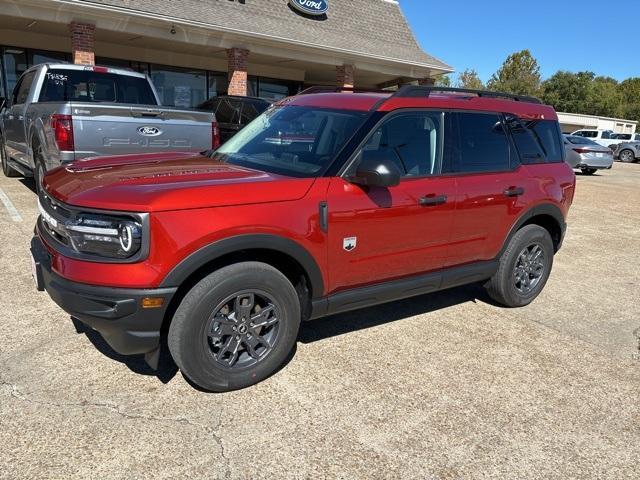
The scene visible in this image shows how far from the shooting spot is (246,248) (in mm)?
2961

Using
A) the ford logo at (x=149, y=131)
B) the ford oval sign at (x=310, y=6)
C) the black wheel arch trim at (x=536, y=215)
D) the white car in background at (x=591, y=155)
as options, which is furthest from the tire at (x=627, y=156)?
the ford logo at (x=149, y=131)

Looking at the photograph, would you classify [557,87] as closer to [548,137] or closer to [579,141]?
[579,141]

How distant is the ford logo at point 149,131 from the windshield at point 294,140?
8.18 ft

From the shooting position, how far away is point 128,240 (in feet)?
8.85

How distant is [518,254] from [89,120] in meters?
4.86

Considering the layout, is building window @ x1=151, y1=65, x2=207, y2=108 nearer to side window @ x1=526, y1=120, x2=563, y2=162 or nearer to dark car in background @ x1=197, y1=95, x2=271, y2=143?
dark car in background @ x1=197, y1=95, x2=271, y2=143

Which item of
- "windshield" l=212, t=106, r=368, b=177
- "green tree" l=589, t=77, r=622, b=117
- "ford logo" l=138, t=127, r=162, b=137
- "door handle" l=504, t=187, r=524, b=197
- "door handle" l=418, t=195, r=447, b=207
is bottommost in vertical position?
"door handle" l=418, t=195, r=447, b=207

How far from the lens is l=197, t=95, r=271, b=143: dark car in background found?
1049 centimetres

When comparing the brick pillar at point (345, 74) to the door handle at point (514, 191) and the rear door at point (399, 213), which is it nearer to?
the door handle at point (514, 191)

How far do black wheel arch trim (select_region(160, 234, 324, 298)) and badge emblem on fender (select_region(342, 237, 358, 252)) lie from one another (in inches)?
9.5

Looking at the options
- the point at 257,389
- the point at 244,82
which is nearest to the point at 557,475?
the point at 257,389

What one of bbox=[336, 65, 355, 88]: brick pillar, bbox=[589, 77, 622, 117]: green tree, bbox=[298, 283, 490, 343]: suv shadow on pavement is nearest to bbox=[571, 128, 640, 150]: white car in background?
bbox=[336, 65, 355, 88]: brick pillar

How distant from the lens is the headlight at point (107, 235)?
2.70 m

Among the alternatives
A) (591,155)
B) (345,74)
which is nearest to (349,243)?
(345,74)
